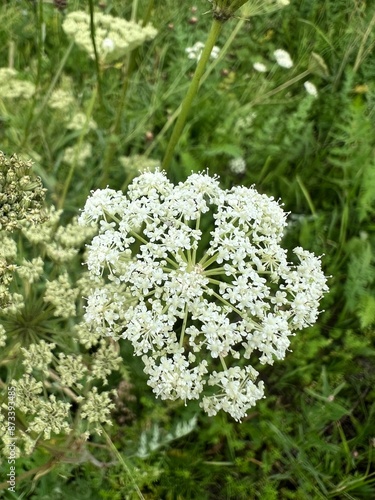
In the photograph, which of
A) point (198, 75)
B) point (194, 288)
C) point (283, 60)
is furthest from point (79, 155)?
point (194, 288)

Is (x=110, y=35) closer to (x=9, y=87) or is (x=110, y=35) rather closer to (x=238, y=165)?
(x=9, y=87)

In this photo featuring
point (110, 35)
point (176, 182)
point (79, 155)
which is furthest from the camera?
point (176, 182)

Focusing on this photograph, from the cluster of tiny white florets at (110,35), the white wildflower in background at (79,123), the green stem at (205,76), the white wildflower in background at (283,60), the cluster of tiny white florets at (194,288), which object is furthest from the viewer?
the white wildflower in background at (283,60)

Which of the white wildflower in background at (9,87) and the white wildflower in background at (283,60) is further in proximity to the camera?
the white wildflower in background at (283,60)

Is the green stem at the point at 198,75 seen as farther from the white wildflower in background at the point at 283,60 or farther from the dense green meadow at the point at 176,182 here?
the white wildflower in background at the point at 283,60

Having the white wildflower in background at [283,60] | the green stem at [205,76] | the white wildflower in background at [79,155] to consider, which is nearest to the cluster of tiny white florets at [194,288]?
the white wildflower in background at [79,155]

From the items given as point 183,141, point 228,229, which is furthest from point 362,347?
point 183,141
